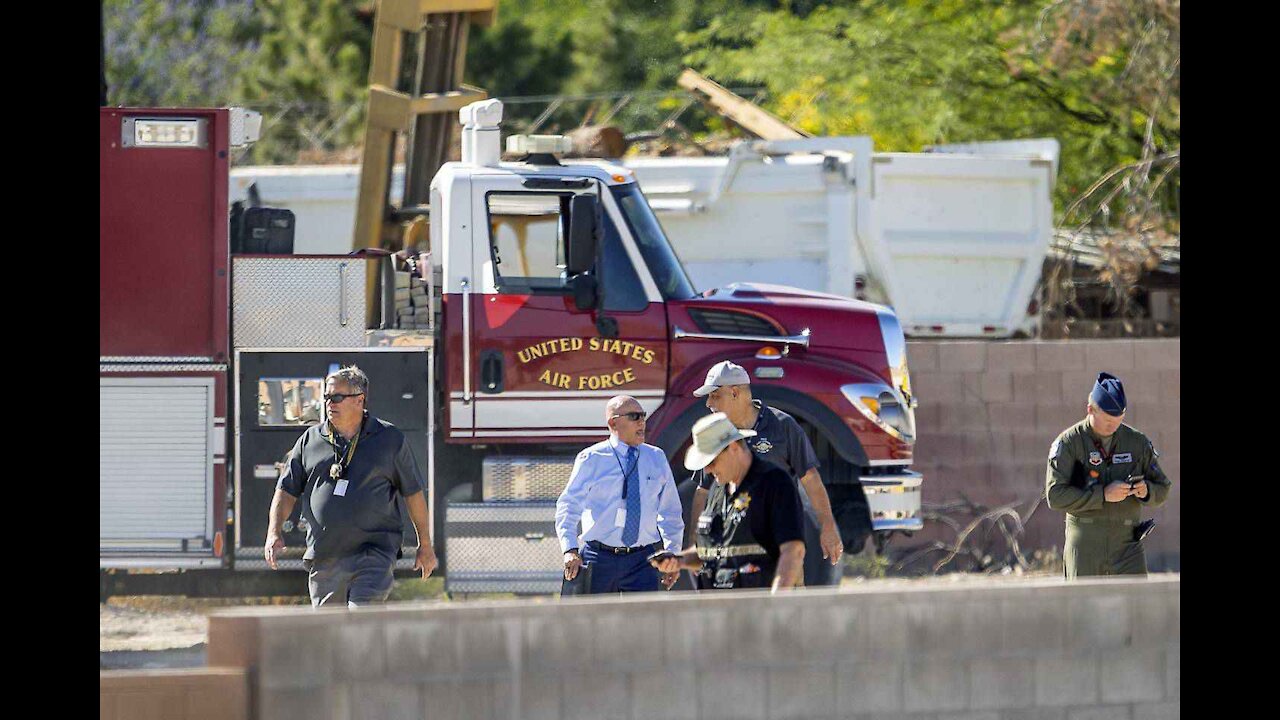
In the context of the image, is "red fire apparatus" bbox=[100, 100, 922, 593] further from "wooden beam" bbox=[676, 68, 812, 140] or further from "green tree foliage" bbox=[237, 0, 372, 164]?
"green tree foliage" bbox=[237, 0, 372, 164]

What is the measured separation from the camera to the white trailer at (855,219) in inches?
589

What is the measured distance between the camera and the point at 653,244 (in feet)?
33.3

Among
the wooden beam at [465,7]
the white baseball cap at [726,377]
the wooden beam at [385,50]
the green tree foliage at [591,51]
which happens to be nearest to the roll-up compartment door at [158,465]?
the white baseball cap at [726,377]

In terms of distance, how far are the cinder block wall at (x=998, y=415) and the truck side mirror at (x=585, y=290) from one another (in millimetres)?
4712

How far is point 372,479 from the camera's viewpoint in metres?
7.92

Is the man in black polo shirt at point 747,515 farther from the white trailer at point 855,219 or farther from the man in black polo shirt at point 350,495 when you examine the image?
the white trailer at point 855,219

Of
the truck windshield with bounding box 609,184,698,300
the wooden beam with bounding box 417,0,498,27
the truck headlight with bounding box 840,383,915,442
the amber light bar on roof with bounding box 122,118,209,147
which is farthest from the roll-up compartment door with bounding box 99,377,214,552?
the wooden beam with bounding box 417,0,498,27

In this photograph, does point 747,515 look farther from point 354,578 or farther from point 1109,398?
point 1109,398

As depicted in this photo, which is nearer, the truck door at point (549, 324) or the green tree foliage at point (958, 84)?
the truck door at point (549, 324)

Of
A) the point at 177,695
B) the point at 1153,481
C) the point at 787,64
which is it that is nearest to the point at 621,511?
the point at 1153,481

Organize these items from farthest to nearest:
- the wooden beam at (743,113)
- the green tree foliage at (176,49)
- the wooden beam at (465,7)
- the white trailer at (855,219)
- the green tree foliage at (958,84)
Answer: the green tree foliage at (176,49) < the green tree foliage at (958,84) < the wooden beam at (743,113) < the white trailer at (855,219) < the wooden beam at (465,7)
